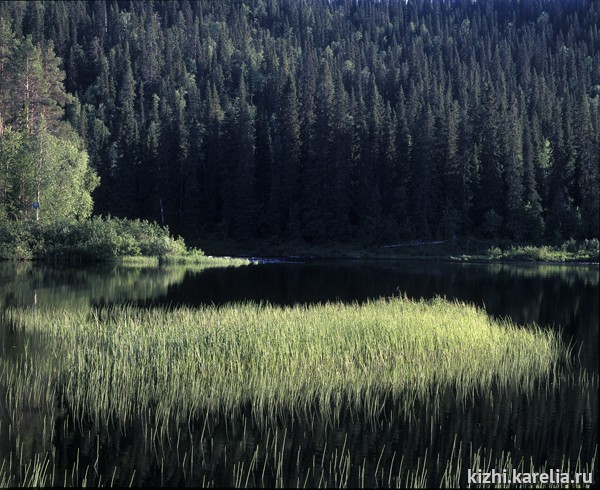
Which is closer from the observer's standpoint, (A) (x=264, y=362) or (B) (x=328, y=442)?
(B) (x=328, y=442)

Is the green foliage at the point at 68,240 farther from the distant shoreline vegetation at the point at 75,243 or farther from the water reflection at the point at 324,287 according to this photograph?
the water reflection at the point at 324,287

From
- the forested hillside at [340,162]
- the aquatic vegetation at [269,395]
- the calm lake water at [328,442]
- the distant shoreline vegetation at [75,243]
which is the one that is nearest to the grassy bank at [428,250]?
the forested hillside at [340,162]

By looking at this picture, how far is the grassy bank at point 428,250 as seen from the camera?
69.8 m

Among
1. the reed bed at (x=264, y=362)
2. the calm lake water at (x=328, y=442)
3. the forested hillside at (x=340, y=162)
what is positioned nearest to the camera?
the calm lake water at (x=328, y=442)

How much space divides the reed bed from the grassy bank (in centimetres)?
5103

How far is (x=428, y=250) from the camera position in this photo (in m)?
75.5

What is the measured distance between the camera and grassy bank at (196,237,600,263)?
229ft

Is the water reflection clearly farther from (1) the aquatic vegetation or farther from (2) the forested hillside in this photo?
(2) the forested hillside

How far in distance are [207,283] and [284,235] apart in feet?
157

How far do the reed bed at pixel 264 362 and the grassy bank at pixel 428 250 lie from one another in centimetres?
5103

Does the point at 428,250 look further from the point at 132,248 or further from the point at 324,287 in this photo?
the point at 324,287

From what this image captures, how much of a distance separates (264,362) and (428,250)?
6188cm

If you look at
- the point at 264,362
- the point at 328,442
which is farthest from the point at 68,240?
the point at 328,442

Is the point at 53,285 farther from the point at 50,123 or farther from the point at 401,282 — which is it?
the point at 50,123
